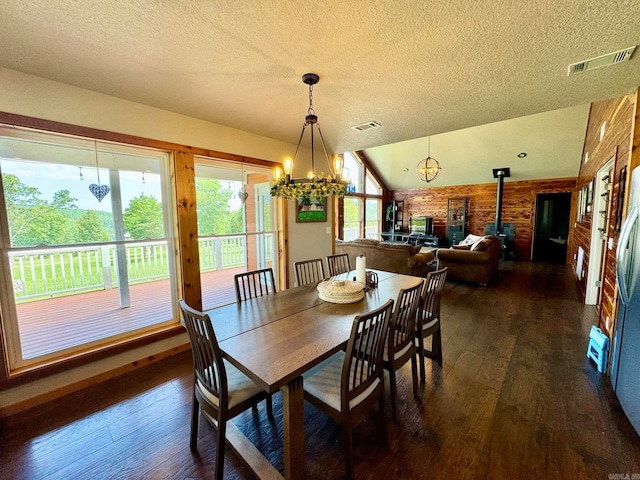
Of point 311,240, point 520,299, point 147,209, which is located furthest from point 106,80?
point 520,299

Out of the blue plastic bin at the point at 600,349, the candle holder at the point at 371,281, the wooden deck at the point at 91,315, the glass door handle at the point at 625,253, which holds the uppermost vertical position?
the glass door handle at the point at 625,253

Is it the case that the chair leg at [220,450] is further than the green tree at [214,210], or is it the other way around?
the green tree at [214,210]

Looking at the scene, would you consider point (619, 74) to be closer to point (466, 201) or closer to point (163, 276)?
point (163, 276)

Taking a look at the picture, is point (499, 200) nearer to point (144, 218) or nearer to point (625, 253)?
point (625, 253)

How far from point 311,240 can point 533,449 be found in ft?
10.5

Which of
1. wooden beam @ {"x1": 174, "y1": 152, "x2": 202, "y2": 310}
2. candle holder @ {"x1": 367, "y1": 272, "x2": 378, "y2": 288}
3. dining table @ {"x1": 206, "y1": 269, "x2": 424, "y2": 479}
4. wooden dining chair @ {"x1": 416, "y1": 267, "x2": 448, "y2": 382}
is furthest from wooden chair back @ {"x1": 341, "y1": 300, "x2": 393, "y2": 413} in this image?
Result: wooden beam @ {"x1": 174, "y1": 152, "x2": 202, "y2": 310}

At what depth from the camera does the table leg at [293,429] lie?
4.10ft

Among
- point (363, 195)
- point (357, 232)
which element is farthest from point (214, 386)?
point (363, 195)

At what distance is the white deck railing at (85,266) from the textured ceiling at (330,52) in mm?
1486

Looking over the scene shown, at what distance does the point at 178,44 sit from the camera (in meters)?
1.59

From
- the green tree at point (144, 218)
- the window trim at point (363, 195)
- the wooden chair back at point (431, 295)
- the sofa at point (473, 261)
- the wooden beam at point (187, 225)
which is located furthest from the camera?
the window trim at point (363, 195)

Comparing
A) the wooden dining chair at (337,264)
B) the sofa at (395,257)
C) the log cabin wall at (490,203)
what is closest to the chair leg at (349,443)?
the wooden dining chair at (337,264)

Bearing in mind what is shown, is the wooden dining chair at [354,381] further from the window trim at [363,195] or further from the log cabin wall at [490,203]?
the log cabin wall at [490,203]

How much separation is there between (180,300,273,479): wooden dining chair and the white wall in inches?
55.4
